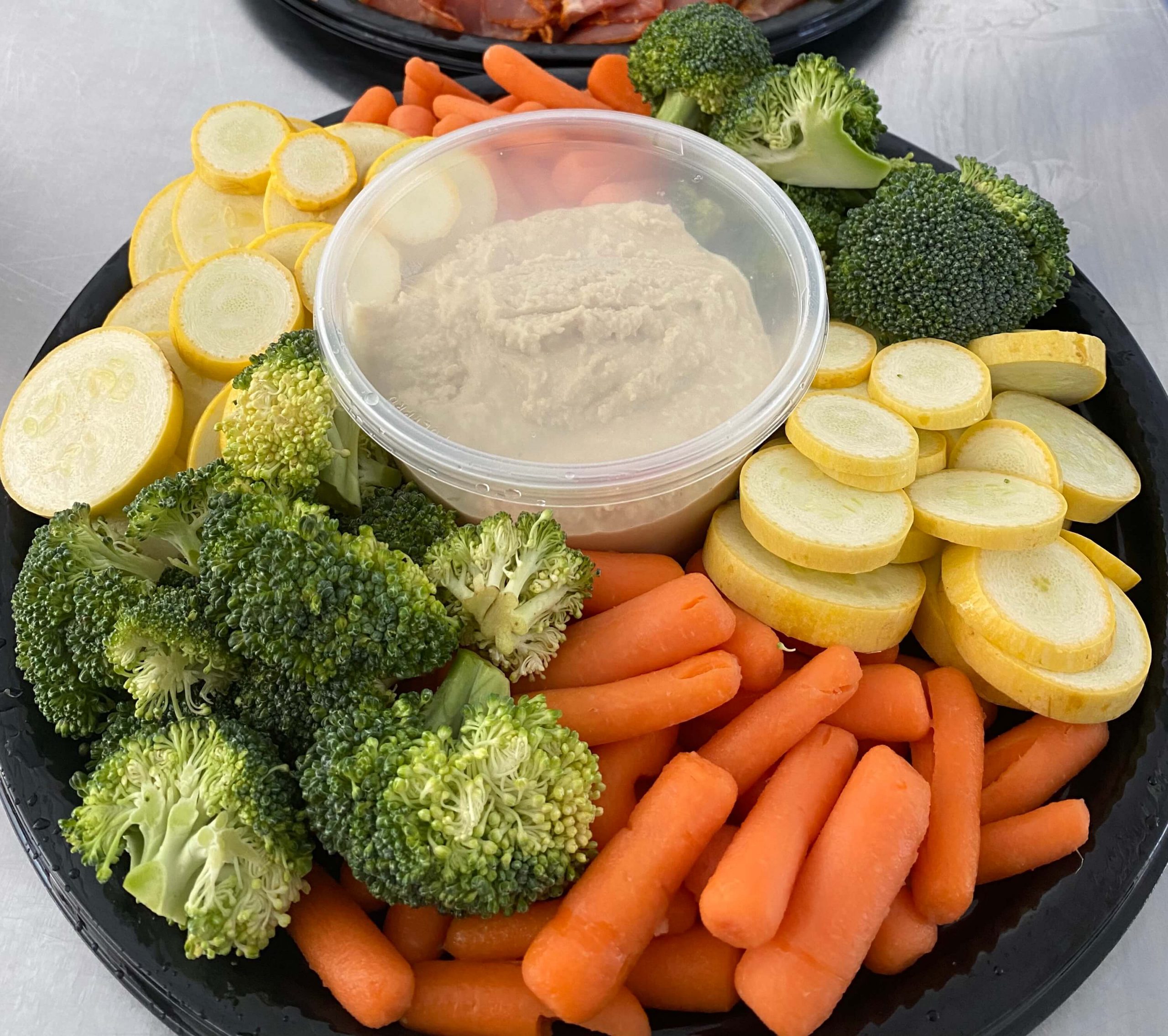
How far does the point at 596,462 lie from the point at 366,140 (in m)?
1.05

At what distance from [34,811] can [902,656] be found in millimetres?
1438

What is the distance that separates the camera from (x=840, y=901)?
127 centimetres

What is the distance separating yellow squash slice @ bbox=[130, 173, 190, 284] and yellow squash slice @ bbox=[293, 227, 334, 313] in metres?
0.41

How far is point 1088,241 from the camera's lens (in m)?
2.69

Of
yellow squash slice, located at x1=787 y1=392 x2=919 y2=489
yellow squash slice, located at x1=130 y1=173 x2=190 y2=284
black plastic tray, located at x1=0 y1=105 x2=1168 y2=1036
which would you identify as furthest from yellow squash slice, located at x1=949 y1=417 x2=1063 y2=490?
yellow squash slice, located at x1=130 y1=173 x2=190 y2=284

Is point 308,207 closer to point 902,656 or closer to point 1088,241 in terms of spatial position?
point 902,656

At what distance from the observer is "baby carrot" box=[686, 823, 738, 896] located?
4.52 ft

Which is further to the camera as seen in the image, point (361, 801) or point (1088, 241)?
point (1088, 241)

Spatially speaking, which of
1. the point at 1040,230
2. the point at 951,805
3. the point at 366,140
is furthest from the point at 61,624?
the point at 1040,230

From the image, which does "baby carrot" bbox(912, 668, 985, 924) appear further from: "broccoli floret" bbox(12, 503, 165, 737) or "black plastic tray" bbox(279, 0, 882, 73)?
"black plastic tray" bbox(279, 0, 882, 73)

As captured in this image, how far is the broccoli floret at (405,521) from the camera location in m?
1.57

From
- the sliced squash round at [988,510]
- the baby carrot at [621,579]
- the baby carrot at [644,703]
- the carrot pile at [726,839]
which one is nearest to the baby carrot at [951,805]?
the carrot pile at [726,839]

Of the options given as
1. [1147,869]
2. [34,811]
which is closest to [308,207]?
[34,811]

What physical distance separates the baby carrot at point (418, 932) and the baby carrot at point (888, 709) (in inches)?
26.8
